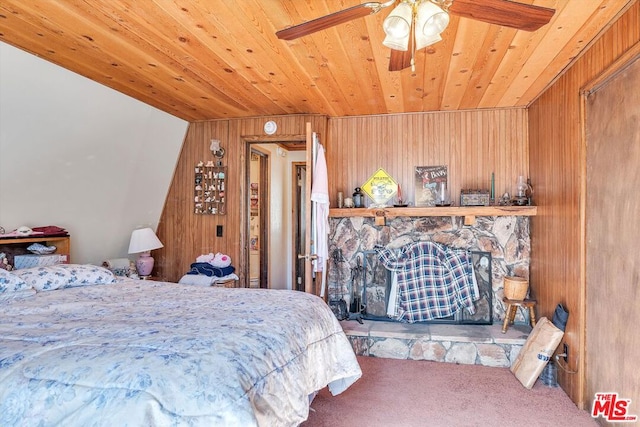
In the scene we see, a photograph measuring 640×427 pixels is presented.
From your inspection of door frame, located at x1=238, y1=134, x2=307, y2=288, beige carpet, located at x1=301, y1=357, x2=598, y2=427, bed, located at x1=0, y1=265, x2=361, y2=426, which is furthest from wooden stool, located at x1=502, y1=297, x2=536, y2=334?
door frame, located at x1=238, y1=134, x2=307, y2=288

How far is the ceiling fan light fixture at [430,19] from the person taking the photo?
1502 millimetres

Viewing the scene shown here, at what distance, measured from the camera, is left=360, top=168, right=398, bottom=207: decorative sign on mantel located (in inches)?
159

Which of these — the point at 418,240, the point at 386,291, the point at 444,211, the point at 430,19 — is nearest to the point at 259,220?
the point at 386,291

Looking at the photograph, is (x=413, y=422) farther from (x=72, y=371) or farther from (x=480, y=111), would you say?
(x=480, y=111)

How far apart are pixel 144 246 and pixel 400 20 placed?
3.36 m

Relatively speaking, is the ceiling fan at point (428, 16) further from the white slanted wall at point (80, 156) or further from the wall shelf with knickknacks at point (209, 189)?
the wall shelf with knickknacks at point (209, 189)

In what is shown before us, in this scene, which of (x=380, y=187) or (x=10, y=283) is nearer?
(x=10, y=283)

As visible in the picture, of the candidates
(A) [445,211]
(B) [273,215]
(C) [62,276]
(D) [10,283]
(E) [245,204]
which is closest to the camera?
(D) [10,283]

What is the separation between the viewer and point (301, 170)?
6.30 meters

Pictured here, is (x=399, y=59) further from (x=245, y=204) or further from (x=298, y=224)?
(x=298, y=224)

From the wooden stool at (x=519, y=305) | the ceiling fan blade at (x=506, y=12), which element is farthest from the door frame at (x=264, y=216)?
the ceiling fan blade at (x=506, y=12)

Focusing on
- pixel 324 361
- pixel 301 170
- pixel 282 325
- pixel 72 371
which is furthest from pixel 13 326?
pixel 301 170

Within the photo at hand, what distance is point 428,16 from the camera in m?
1.53

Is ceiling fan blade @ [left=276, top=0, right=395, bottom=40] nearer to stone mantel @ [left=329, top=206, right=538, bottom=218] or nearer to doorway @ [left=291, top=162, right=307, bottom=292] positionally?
stone mantel @ [left=329, top=206, right=538, bottom=218]
